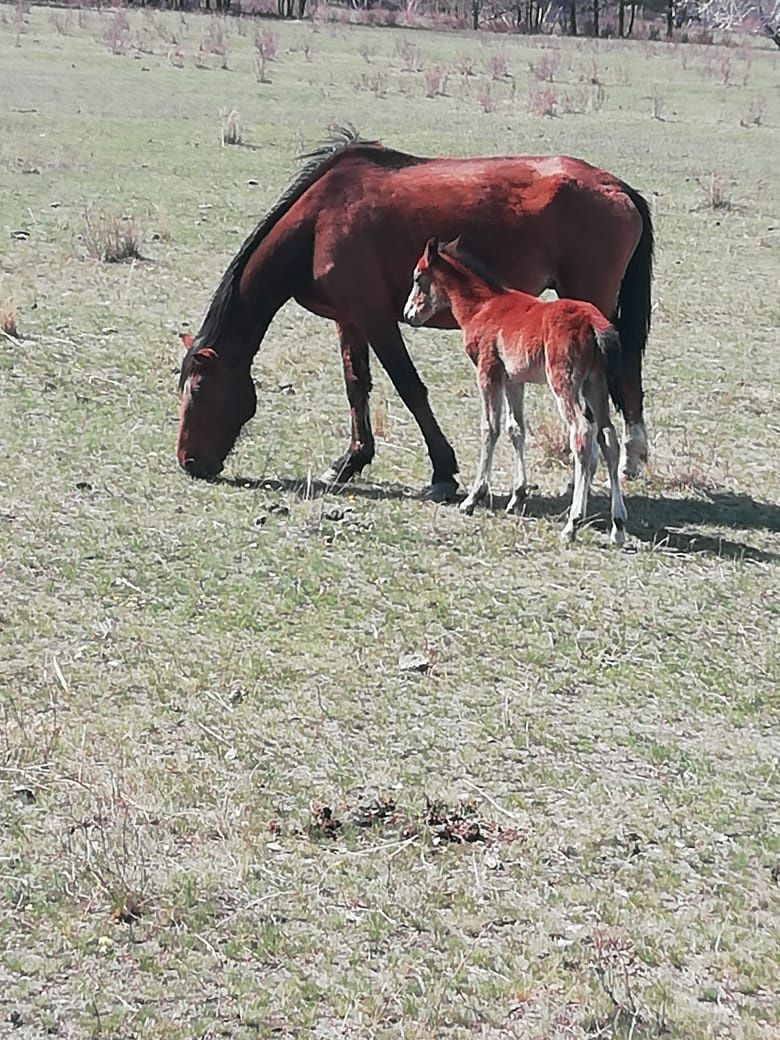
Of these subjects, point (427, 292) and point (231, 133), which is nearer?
point (427, 292)

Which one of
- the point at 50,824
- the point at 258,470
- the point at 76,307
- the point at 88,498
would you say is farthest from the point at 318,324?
the point at 50,824

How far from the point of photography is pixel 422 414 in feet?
30.2

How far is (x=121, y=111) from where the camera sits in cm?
2617

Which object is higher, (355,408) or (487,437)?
(487,437)

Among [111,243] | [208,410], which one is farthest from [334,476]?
[111,243]

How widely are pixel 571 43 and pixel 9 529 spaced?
151 feet

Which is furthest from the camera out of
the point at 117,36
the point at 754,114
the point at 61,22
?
the point at 61,22

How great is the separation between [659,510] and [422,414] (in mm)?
1424

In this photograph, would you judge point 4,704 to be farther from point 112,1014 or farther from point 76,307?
point 76,307

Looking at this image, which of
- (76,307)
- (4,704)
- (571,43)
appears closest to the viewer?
(4,704)

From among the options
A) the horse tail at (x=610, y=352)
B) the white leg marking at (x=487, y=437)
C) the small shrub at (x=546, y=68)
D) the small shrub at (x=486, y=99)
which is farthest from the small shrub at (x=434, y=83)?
the horse tail at (x=610, y=352)

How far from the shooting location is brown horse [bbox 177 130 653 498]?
896 centimetres

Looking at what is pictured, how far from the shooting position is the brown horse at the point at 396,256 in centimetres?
896

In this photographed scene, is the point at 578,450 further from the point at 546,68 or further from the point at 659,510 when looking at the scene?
the point at 546,68
